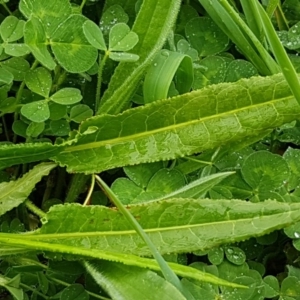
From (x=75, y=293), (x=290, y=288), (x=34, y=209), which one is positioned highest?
(x=34, y=209)

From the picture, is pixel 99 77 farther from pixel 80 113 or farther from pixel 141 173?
pixel 141 173

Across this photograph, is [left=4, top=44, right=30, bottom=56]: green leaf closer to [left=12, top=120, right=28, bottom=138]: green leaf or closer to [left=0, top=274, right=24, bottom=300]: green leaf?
[left=12, top=120, right=28, bottom=138]: green leaf

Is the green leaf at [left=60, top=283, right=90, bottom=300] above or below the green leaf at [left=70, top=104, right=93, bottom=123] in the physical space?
below

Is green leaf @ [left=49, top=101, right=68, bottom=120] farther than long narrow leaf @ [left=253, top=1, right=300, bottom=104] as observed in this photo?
Yes

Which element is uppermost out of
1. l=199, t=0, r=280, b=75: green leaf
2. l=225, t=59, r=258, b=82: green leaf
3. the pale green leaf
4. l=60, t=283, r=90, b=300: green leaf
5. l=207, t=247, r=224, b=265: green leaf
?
the pale green leaf

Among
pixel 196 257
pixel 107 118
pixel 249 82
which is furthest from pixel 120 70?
pixel 196 257

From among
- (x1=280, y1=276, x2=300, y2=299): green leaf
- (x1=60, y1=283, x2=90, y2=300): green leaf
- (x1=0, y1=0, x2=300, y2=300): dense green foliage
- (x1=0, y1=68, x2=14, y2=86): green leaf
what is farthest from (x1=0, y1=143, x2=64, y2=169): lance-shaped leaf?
(x1=280, y1=276, x2=300, y2=299): green leaf

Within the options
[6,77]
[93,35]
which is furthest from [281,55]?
[6,77]

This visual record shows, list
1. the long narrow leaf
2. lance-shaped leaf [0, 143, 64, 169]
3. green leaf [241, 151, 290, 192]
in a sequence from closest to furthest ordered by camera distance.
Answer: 1. the long narrow leaf
2. lance-shaped leaf [0, 143, 64, 169]
3. green leaf [241, 151, 290, 192]
